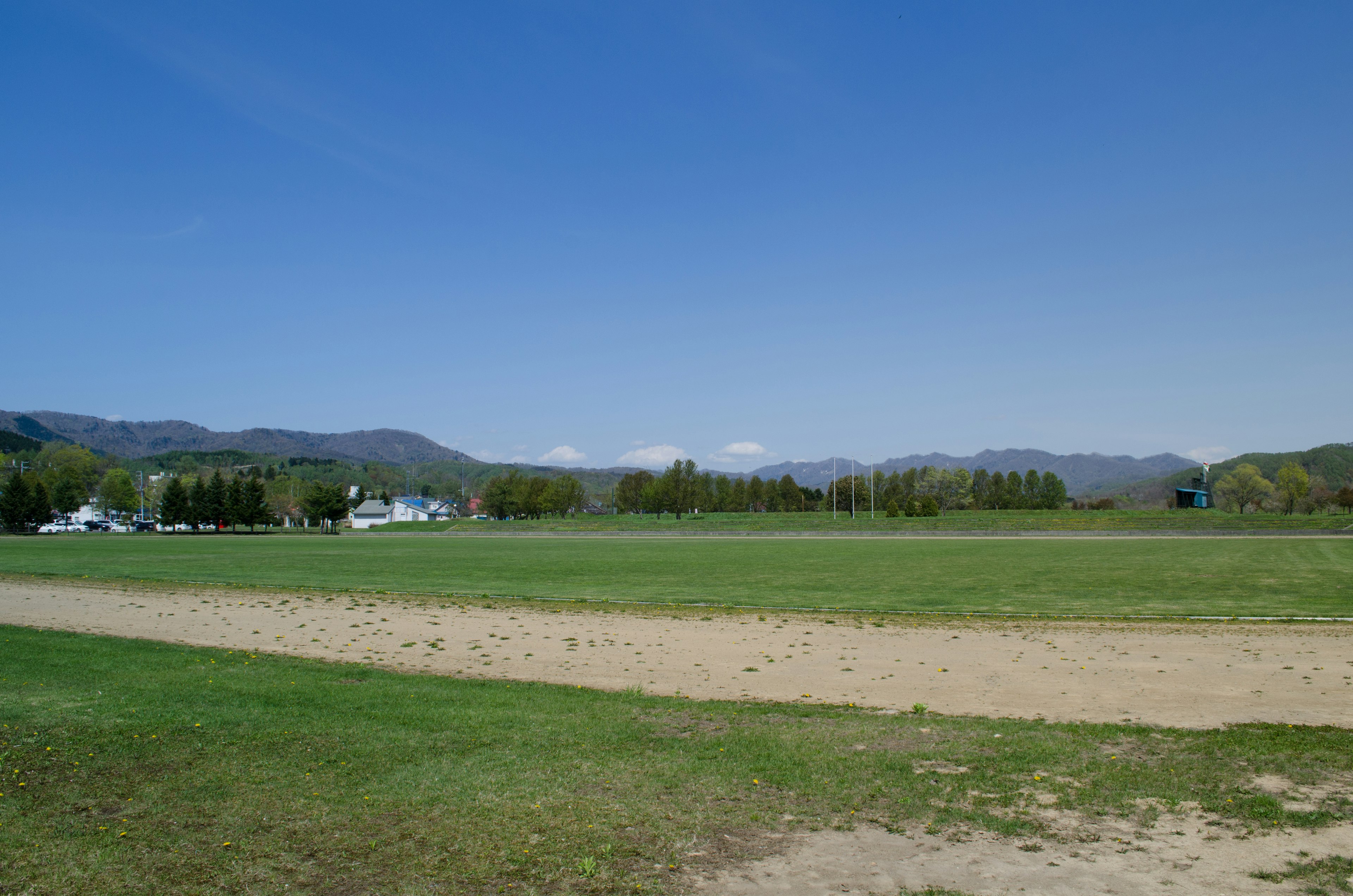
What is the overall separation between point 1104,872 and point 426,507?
20228 centimetres

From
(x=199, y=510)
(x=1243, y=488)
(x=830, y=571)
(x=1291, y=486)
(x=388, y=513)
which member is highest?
(x=1291, y=486)

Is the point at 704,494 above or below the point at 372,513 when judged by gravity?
above

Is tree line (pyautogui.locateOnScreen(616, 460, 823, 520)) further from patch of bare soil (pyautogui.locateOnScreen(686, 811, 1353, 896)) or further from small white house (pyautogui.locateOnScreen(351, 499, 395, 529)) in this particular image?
patch of bare soil (pyautogui.locateOnScreen(686, 811, 1353, 896))

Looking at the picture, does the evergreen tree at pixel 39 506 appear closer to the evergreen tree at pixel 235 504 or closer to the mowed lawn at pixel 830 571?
the evergreen tree at pixel 235 504

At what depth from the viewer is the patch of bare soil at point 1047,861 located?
5.12 metres

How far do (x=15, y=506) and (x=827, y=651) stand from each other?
12898 cm

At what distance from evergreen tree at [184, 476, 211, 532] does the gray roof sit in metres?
62.6

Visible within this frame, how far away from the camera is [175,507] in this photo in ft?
368

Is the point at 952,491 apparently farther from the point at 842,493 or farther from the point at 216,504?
the point at 216,504

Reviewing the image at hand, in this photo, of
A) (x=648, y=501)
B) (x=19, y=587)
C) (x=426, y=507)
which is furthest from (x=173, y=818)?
(x=426, y=507)

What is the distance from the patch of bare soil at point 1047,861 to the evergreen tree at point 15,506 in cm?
13399

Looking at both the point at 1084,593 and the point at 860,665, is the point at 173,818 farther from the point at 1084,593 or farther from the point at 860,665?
the point at 1084,593

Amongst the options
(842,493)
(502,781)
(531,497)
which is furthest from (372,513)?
(502,781)

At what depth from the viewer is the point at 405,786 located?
22.5 ft
